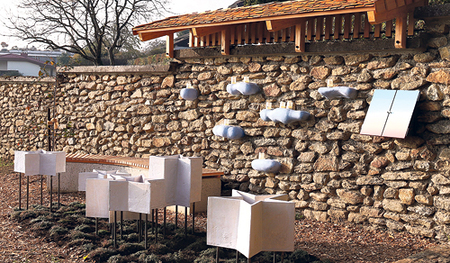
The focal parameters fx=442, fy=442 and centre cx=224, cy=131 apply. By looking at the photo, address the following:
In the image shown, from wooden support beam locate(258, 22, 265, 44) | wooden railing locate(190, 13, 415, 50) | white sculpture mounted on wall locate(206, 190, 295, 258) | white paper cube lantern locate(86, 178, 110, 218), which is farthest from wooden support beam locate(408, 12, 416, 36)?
white paper cube lantern locate(86, 178, 110, 218)

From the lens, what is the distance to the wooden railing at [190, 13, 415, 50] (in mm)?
5391

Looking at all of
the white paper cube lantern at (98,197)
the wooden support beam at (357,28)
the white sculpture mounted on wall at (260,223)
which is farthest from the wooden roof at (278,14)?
the white paper cube lantern at (98,197)

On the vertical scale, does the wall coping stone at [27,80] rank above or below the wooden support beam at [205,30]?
below

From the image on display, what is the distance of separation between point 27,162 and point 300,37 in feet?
12.5

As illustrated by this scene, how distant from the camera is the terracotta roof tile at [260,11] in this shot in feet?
16.6

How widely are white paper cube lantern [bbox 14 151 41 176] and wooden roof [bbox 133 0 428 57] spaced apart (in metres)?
2.53

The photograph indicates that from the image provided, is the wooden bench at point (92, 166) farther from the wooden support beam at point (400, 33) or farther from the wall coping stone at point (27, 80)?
the wall coping stone at point (27, 80)

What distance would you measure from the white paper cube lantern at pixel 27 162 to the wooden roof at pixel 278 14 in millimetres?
2530

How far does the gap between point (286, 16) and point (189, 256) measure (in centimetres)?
303

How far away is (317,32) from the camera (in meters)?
5.71

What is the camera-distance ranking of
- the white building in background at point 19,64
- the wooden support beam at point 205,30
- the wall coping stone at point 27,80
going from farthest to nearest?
the white building in background at point 19,64 → the wall coping stone at point 27,80 → the wooden support beam at point 205,30

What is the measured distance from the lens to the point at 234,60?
6586mm

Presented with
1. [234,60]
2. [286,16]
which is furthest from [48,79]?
[286,16]

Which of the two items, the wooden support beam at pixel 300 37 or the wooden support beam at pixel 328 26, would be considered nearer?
the wooden support beam at pixel 328 26
